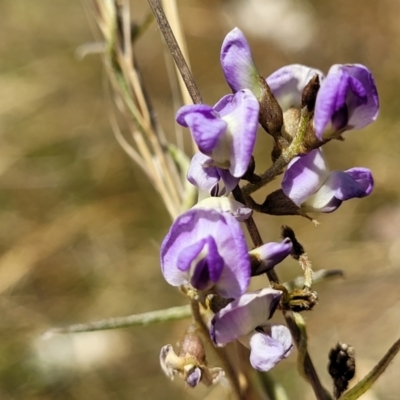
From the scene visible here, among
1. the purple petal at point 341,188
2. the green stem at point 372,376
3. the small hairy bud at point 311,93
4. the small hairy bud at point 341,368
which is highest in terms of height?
the small hairy bud at point 311,93

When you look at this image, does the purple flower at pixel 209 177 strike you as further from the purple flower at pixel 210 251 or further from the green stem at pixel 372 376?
the green stem at pixel 372 376

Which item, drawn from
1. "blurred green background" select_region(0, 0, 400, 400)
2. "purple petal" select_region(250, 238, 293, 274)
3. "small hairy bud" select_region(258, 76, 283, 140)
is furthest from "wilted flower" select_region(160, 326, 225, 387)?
"blurred green background" select_region(0, 0, 400, 400)

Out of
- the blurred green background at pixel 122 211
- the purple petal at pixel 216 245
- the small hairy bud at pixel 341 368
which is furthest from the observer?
the blurred green background at pixel 122 211

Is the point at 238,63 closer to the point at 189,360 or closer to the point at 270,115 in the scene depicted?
the point at 270,115

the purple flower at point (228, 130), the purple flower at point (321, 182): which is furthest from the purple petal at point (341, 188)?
the purple flower at point (228, 130)

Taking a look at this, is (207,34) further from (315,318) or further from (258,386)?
(258,386)

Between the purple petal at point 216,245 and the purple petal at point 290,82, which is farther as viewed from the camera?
the purple petal at point 290,82

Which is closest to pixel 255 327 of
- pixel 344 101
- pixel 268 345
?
pixel 268 345

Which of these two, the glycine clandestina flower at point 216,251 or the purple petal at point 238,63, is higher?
the purple petal at point 238,63
